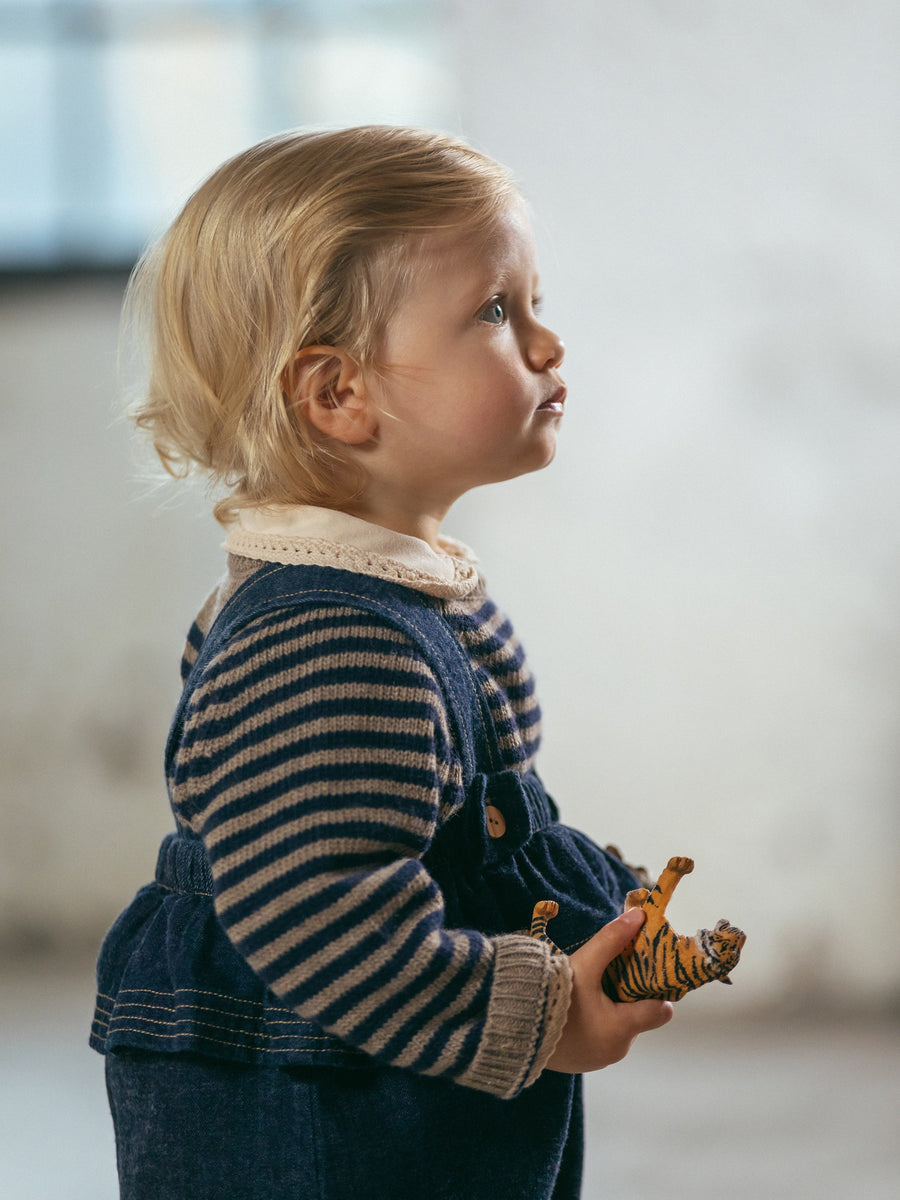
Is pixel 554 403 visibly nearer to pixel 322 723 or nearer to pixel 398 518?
pixel 398 518

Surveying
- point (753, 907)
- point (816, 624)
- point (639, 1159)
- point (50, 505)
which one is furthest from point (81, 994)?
point (816, 624)

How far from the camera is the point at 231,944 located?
0.67m

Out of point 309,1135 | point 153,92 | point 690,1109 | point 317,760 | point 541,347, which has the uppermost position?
point 153,92

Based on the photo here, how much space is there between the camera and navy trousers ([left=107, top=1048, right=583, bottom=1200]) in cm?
65

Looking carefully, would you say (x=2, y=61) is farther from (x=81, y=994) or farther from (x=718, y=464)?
(x=81, y=994)

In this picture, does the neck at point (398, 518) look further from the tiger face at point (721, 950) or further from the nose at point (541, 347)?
the tiger face at point (721, 950)

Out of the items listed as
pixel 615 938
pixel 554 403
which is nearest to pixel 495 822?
Result: pixel 615 938

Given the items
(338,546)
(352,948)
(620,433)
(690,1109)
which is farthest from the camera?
(620,433)

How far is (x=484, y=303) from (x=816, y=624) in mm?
1122

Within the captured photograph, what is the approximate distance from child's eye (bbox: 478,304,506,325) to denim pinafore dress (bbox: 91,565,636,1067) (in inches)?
6.7

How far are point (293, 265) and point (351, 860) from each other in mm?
348

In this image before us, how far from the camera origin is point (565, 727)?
5.67 ft

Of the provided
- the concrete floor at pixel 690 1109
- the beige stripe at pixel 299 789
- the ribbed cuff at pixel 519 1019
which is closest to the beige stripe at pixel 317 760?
the beige stripe at pixel 299 789

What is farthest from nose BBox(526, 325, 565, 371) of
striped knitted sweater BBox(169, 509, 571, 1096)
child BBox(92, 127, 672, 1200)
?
striped knitted sweater BBox(169, 509, 571, 1096)
